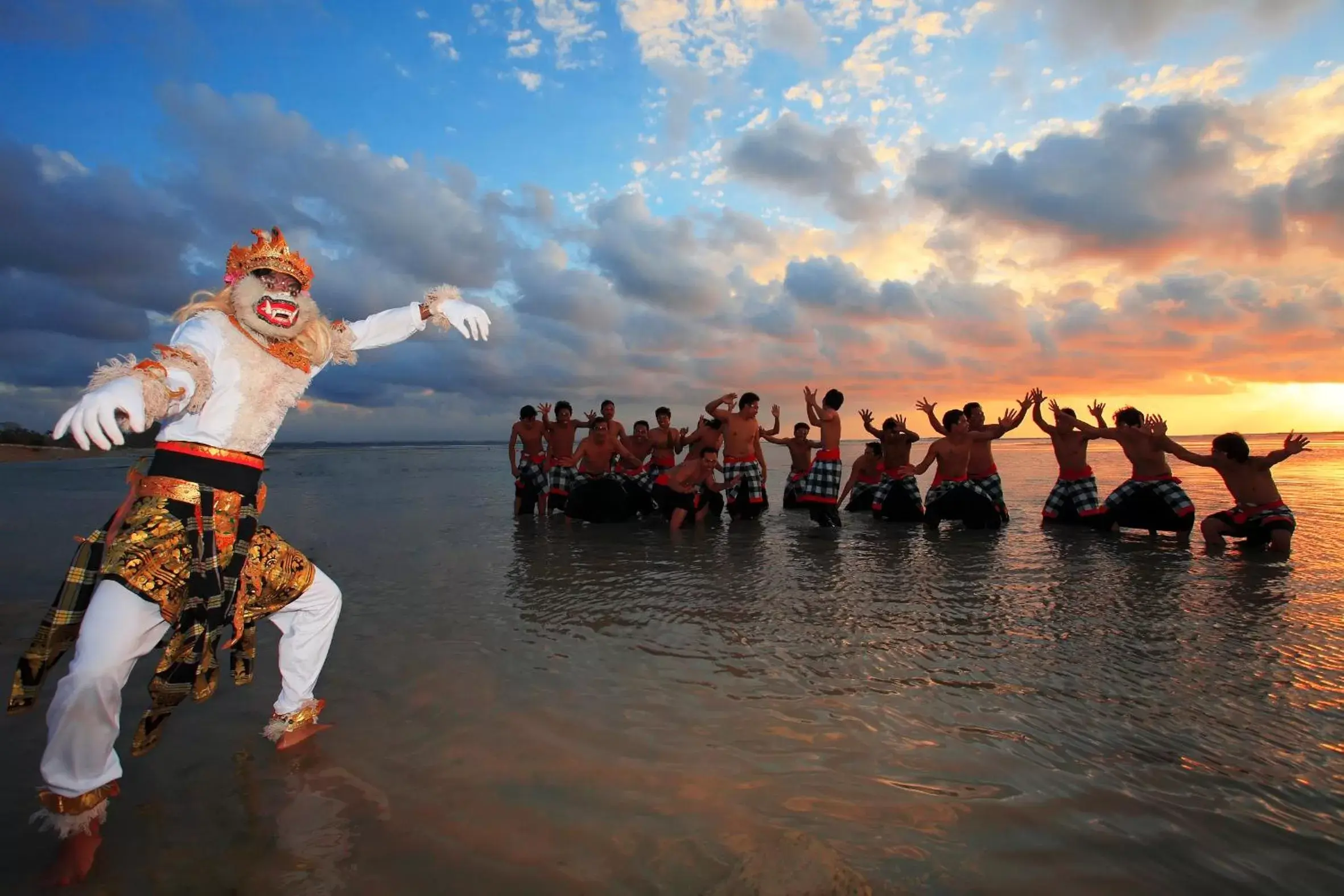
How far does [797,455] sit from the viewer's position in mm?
12469

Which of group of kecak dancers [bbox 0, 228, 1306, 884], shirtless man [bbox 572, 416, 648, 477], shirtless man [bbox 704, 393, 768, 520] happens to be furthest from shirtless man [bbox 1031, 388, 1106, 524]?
group of kecak dancers [bbox 0, 228, 1306, 884]

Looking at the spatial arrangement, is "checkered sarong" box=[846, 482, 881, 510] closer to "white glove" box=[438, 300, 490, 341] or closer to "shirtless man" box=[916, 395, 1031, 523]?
"shirtless man" box=[916, 395, 1031, 523]

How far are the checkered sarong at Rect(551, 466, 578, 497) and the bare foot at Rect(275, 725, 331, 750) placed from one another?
888 cm

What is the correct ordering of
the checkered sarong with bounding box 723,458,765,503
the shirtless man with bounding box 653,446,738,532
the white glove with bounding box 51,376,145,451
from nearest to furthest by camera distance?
the white glove with bounding box 51,376,145,451
the shirtless man with bounding box 653,446,738,532
the checkered sarong with bounding box 723,458,765,503

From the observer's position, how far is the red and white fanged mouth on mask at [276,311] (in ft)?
8.96

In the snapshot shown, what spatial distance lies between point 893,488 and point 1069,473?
2464 millimetres

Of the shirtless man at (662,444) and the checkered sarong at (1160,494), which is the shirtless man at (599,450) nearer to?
the shirtless man at (662,444)

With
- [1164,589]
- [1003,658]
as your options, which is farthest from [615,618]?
[1164,589]

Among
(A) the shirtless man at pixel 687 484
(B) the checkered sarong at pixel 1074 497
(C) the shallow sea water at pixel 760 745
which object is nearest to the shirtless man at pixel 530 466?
(A) the shirtless man at pixel 687 484

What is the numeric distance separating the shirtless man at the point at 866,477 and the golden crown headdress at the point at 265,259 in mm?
10242

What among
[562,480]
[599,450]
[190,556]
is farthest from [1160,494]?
Result: [190,556]

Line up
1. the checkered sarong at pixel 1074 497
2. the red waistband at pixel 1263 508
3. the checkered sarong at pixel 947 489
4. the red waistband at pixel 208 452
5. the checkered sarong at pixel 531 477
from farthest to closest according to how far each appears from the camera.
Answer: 1. the checkered sarong at pixel 531 477
2. the checkered sarong at pixel 947 489
3. the checkered sarong at pixel 1074 497
4. the red waistband at pixel 1263 508
5. the red waistband at pixel 208 452

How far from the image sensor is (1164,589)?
550 centimetres

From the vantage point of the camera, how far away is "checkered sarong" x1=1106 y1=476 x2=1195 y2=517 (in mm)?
8328
